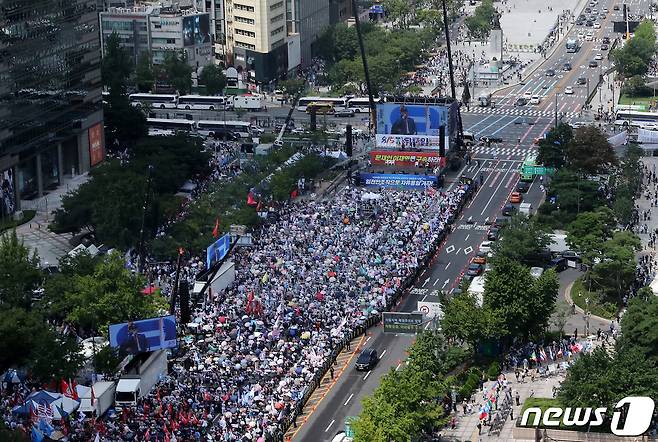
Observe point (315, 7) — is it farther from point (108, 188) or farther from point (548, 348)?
point (548, 348)

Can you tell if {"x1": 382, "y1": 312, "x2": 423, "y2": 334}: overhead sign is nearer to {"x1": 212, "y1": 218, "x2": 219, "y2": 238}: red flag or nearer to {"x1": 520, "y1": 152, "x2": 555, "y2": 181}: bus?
{"x1": 212, "y1": 218, "x2": 219, "y2": 238}: red flag

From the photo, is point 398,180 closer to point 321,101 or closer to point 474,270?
point 474,270

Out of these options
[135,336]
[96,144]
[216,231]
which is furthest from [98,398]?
[96,144]

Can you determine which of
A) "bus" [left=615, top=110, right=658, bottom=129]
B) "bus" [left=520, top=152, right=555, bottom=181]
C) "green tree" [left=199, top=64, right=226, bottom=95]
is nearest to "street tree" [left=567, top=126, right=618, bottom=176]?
"bus" [left=520, top=152, right=555, bottom=181]

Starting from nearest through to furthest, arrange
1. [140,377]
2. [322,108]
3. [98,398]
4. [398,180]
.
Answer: [98,398]
[140,377]
[398,180]
[322,108]

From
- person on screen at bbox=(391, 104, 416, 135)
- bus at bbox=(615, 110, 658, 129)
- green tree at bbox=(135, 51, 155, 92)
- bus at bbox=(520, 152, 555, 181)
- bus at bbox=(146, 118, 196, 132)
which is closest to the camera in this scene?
bus at bbox=(520, 152, 555, 181)

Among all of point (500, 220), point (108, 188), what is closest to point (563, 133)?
point (500, 220)
